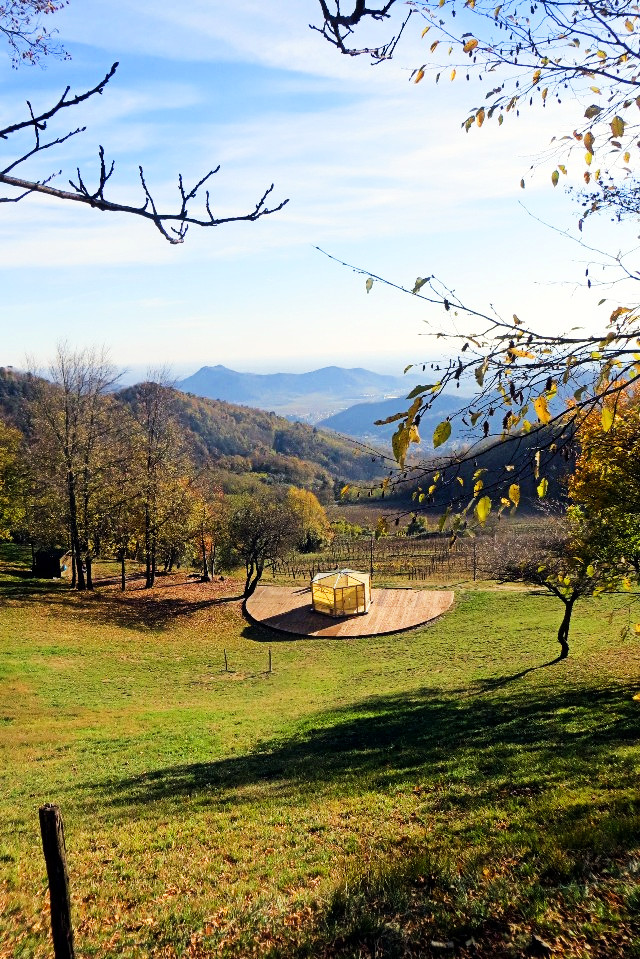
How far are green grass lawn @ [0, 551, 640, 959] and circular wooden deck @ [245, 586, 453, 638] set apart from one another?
557 centimetres

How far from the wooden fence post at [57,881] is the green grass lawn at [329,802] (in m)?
1.05

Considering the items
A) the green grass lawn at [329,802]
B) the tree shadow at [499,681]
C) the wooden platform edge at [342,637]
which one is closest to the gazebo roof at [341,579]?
the wooden platform edge at [342,637]

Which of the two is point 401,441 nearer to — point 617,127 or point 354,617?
point 617,127

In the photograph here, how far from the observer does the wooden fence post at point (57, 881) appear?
347cm

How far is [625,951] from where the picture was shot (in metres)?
3.26

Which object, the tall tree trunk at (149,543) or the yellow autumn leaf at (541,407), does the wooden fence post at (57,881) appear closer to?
the yellow autumn leaf at (541,407)

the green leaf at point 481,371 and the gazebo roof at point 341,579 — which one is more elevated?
the green leaf at point 481,371

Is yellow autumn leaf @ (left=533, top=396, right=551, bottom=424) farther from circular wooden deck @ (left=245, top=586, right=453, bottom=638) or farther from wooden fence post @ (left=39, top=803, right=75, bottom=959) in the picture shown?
circular wooden deck @ (left=245, top=586, right=453, bottom=638)

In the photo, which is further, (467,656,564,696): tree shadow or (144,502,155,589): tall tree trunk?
(144,502,155,589): tall tree trunk

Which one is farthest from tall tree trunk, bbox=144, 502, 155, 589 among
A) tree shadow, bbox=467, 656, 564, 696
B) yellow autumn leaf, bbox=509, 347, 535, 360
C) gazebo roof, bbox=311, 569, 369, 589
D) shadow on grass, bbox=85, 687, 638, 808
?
yellow autumn leaf, bbox=509, 347, 535, 360

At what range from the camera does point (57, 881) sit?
347 cm

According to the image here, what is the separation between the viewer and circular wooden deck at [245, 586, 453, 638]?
24672mm

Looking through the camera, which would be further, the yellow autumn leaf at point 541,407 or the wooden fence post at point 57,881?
the wooden fence post at point 57,881

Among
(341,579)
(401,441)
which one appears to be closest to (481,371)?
(401,441)
